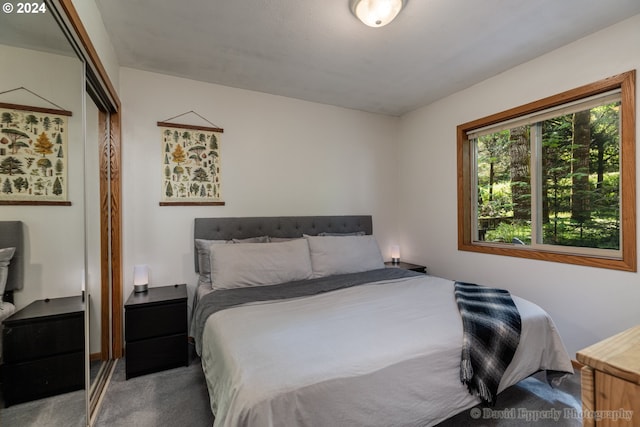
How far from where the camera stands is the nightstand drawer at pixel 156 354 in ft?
7.04

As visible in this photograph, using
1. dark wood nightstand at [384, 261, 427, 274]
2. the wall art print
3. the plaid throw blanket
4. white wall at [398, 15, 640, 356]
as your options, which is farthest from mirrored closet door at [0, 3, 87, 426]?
white wall at [398, 15, 640, 356]

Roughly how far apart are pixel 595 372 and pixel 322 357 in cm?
88

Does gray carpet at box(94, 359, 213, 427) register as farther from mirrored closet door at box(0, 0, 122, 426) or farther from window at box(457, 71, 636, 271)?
window at box(457, 71, 636, 271)

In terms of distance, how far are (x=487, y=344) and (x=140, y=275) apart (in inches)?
103

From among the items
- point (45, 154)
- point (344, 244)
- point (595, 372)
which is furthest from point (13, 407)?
point (344, 244)

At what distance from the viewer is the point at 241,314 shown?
172 cm

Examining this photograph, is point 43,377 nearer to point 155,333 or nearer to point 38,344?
point 38,344

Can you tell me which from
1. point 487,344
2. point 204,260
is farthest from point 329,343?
point 204,260

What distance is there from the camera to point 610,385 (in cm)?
65

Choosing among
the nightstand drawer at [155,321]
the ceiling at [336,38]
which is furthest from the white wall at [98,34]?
the nightstand drawer at [155,321]

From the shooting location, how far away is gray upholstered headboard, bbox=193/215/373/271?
2.81 m

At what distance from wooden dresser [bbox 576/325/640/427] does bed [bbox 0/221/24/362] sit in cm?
180

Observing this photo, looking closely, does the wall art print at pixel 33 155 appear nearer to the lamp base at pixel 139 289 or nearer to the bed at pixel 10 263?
the bed at pixel 10 263

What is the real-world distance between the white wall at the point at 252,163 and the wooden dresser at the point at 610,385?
9.21ft
